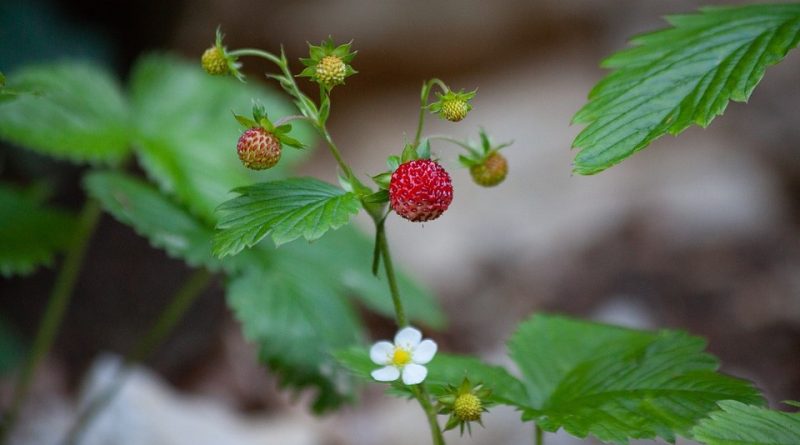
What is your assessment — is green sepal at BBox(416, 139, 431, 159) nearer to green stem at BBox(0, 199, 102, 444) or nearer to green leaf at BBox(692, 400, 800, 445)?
green leaf at BBox(692, 400, 800, 445)

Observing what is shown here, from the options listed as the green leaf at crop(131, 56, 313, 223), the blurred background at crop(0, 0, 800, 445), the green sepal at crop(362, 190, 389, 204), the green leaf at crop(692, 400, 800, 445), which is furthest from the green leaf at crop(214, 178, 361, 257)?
the blurred background at crop(0, 0, 800, 445)

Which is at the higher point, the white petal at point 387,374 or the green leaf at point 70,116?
the green leaf at point 70,116

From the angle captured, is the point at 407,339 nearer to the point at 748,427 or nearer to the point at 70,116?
the point at 748,427

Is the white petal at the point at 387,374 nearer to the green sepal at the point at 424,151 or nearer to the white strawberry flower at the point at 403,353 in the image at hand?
the white strawberry flower at the point at 403,353

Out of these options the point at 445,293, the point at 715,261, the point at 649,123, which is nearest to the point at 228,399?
the point at 445,293

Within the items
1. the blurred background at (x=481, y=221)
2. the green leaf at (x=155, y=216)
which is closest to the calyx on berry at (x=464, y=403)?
the green leaf at (x=155, y=216)

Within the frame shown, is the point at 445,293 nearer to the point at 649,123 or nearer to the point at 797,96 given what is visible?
the point at 797,96
